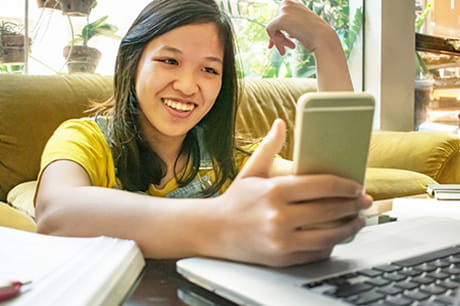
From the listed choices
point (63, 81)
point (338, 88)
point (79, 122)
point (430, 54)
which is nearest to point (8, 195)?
point (63, 81)

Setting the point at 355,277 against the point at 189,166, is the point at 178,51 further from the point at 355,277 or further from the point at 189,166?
the point at 355,277

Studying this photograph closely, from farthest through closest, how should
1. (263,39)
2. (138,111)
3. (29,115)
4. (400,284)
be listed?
1. (263,39)
2. (29,115)
3. (138,111)
4. (400,284)

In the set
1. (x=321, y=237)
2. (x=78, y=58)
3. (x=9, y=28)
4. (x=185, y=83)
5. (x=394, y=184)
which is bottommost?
(x=394, y=184)

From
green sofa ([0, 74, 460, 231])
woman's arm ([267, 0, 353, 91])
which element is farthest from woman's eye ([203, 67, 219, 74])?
green sofa ([0, 74, 460, 231])

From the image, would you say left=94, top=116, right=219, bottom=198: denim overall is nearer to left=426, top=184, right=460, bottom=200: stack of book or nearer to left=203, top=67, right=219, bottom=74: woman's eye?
left=203, top=67, right=219, bottom=74: woman's eye

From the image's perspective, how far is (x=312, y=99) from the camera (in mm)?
421

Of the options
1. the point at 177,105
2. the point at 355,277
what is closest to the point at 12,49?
the point at 177,105

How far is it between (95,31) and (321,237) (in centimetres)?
210

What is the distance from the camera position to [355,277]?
1.45 ft

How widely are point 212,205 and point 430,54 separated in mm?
3303

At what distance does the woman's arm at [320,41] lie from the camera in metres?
1.08

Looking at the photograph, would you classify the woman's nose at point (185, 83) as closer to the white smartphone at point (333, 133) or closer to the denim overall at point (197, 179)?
the denim overall at point (197, 179)

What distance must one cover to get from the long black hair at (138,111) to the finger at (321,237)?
23.4 inches

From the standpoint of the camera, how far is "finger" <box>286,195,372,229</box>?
444 mm
